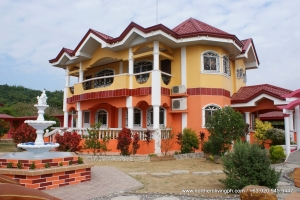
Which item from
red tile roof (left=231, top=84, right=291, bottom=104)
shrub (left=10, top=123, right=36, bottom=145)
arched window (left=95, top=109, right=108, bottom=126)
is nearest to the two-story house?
red tile roof (left=231, top=84, right=291, bottom=104)

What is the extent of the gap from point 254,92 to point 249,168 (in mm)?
10346

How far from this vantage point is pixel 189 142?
39.7ft

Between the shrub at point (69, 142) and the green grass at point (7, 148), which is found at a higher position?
the shrub at point (69, 142)

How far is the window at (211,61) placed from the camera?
13.2m

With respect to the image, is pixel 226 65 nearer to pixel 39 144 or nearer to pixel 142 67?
pixel 142 67

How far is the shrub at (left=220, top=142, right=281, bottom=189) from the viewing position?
5.14 meters

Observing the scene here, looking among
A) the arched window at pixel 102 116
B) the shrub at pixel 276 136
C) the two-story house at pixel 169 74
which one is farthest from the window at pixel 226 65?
the arched window at pixel 102 116

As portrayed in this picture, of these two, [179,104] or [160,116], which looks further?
[160,116]

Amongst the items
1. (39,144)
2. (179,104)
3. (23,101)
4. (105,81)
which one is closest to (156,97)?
(179,104)

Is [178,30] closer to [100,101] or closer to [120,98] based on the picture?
[120,98]

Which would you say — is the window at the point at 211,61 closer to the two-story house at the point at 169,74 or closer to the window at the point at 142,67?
the two-story house at the point at 169,74

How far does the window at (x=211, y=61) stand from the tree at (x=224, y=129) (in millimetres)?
3766

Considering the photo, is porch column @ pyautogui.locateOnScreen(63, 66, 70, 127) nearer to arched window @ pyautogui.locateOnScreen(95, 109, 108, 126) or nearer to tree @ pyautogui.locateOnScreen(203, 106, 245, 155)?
arched window @ pyautogui.locateOnScreen(95, 109, 108, 126)

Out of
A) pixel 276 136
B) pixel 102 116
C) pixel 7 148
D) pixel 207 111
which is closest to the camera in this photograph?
pixel 276 136
